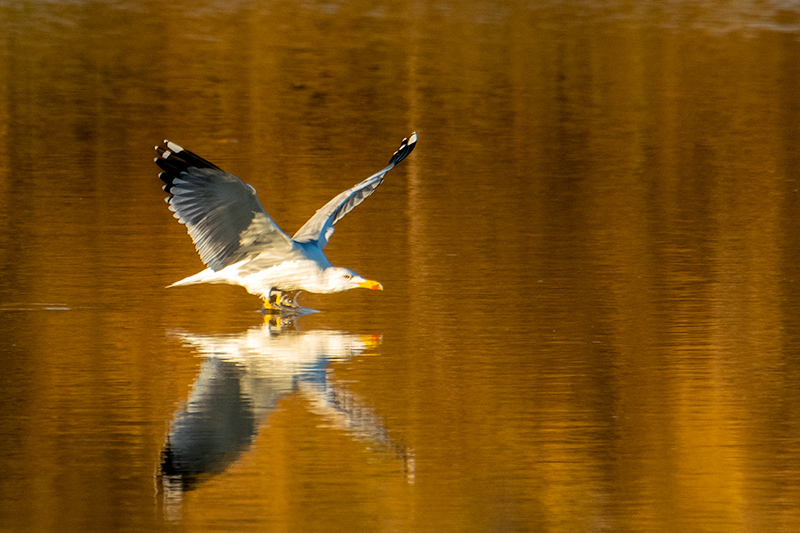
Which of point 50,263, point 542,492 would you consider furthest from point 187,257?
point 542,492

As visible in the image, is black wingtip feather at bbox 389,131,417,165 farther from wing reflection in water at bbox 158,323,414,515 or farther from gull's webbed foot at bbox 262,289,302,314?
wing reflection in water at bbox 158,323,414,515

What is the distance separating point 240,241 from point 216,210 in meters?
0.31

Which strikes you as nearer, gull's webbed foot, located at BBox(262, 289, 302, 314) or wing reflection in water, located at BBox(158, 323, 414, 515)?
wing reflection in water, located at BBox(158, 323, 414, 515)

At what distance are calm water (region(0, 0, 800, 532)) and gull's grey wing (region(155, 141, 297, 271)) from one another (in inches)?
17.7

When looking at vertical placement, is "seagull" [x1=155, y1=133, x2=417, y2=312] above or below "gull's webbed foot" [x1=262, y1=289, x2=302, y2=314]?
above

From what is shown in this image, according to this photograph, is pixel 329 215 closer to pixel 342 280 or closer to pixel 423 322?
pixel 342 280

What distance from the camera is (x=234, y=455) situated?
687 cm

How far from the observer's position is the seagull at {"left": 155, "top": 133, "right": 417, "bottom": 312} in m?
9.25

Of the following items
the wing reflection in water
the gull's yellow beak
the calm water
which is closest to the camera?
the calm water

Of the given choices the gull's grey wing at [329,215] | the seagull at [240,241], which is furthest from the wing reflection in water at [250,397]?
the gull's grey wing at [329,215]

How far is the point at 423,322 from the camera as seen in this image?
30.9ft

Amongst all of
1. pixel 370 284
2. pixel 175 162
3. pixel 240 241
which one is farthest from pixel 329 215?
pixel 175 162

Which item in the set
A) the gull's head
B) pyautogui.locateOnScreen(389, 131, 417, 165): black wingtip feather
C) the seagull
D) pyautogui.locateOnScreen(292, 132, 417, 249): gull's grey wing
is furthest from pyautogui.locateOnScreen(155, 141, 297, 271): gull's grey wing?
pyautogui.locateOnScreen(389, 131, 417, 165): black wingtip feather

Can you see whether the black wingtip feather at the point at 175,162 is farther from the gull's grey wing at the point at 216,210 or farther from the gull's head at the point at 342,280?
the gull's head at the point at 342,280
